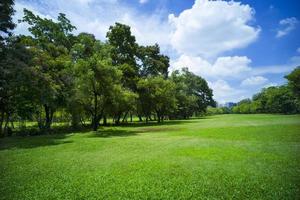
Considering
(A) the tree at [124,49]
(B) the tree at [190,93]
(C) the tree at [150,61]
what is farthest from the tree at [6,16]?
(B) the tree at [190,93]

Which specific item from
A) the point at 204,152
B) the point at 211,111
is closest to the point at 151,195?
the point at 204,152

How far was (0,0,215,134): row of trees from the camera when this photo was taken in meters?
20.3

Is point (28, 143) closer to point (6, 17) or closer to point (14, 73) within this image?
point (14, 73)

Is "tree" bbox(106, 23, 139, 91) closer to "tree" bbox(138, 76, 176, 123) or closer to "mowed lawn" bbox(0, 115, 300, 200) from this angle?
"tree" bbox(138, 76, 176, 123)

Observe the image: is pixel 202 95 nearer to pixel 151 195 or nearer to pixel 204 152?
pixel 204 152

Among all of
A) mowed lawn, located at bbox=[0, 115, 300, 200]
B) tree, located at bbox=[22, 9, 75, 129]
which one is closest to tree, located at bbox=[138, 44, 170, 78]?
tree, located at bbox=[22, 9, 75, 129]

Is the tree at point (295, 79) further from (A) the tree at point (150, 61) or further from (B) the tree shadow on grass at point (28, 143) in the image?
(B) the tree shadow on grass at point (28, 143)

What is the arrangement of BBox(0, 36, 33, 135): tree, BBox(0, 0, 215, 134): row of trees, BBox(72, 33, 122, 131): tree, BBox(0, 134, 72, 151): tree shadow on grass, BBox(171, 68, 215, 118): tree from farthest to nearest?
1. BBox(171, 68, 215, 118): tree
2. BBox(72, 33, 122, 131): tree
3. BBox(0, 0, 215, 134): row of trees
4. BBox(0, 36, 33, 135): tree
5. BBox(0, 134, 72, 151): tree shadow on grass

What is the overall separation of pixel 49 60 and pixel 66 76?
9.52ft

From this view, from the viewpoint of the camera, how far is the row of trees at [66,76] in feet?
66.5

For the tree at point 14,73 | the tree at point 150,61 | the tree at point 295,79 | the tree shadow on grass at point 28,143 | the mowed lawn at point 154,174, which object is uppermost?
Answer: the tree at point 150,61

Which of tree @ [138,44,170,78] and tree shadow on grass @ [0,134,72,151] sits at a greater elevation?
tree @ [138,44,170,78]

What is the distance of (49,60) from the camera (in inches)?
1075

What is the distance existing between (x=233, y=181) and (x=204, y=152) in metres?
5.09
